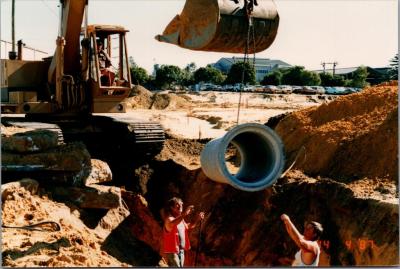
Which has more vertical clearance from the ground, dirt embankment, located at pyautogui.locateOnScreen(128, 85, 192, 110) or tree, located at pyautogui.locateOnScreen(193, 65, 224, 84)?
tree, located at pyautogui.locateOnScreen(193, 65, 224, 84)

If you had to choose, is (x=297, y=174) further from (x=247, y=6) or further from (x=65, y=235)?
(x=65, y=235)

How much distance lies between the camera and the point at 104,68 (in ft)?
31.5

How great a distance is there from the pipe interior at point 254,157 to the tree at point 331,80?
3697cm

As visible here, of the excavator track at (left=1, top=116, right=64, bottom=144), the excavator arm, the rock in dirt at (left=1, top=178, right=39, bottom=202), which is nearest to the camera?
the rock in dirt at (left=1, top=178, right=39, bottom=202)

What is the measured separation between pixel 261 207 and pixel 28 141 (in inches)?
148

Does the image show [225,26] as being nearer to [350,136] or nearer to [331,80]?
[350,136]

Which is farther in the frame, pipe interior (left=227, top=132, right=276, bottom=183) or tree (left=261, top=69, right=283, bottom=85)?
tree (left=261, top=69, right=283, bottom=85)

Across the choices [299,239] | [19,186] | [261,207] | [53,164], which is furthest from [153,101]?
[299,239]

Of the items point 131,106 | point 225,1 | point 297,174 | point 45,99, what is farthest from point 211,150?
point 131,106

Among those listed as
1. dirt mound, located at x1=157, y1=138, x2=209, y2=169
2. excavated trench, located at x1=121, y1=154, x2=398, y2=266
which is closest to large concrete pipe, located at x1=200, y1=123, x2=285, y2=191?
excavated trench, located at x1=121, y1=154, x2=398, y2=266

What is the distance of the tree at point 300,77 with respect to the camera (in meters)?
45.2

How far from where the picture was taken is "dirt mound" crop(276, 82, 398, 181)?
870 cm

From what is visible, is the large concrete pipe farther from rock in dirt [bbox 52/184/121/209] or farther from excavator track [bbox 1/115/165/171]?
excavator track [bbox 1/115/165/171]

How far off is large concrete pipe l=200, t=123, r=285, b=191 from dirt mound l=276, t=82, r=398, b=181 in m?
1.88
